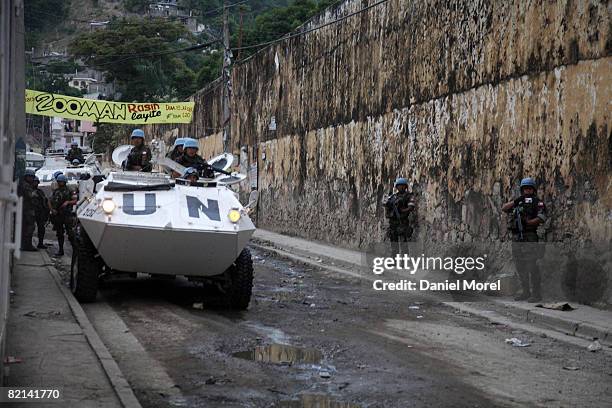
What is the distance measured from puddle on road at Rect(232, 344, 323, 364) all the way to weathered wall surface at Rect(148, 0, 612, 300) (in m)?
4.71

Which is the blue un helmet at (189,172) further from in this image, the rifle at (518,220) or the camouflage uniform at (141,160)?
the rifle at (518,220)

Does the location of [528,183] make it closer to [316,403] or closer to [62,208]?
[316,403]

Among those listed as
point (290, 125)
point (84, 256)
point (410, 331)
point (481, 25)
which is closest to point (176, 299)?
point (84, 256)

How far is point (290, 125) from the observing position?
26.9m

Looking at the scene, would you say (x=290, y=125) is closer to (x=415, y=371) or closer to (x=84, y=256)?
(x=84, y=256)

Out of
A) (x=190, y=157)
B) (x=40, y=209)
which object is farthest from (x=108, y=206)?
(x=40, y=209)

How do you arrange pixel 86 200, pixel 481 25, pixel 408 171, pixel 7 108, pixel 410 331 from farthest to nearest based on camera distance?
1. pixel 408 171
2. pixel 481 25
3. pixel 86 200
4. pixel 410 331
5. pixel 7 108

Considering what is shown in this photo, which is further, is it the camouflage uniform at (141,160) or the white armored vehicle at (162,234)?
the camouflage uniform at (141,160)

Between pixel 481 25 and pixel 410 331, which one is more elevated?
pixel 481 25

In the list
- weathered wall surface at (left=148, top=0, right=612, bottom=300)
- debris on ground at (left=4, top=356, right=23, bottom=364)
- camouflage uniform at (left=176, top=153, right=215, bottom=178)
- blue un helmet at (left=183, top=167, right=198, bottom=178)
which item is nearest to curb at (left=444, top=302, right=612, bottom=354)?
weathered wall surface at (left=148, top=0, right=612, bottom=300)

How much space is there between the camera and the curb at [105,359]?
20.2ft

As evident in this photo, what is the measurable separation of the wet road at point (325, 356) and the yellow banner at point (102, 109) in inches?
840

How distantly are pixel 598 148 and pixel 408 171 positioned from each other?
6662 mm

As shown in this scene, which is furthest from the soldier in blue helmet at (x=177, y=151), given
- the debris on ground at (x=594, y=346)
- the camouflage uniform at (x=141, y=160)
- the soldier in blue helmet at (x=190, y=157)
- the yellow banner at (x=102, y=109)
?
the yellow banner at (x=102, y=109)
